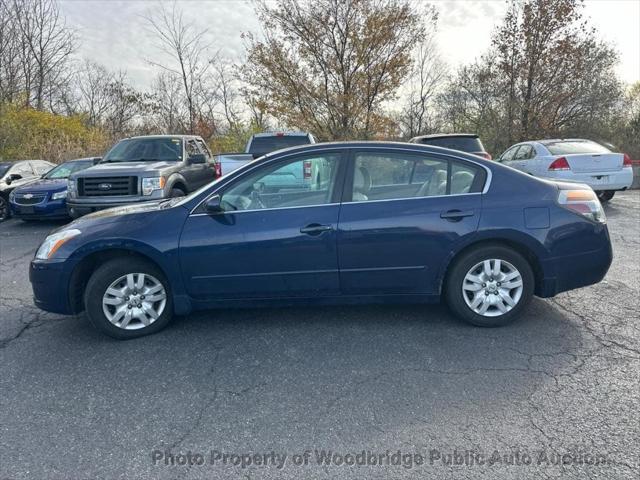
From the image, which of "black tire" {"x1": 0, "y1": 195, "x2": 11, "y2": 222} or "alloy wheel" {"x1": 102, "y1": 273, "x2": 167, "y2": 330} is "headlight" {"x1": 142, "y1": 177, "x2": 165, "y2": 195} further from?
"black tire" {"x1": 0, "y1": 195, "x2": 11, "y2": 222}

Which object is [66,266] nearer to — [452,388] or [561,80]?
[452,388]

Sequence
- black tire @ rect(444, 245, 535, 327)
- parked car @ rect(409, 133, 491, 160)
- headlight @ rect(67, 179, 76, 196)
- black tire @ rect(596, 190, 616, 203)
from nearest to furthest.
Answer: black tire @ rect(444, 245, 535, 327), headlight @ rect(67, 179, 76, 196), parked car @ rect(409, 133, 491, 160), black tire @ rect(596, 190, 616, 203)

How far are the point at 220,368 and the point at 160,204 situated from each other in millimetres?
1706

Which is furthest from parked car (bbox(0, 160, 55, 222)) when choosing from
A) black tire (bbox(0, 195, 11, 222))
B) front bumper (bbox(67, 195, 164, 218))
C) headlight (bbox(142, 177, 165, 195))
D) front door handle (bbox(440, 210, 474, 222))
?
→ front door handle (bbox(440, 210, 474, 222))

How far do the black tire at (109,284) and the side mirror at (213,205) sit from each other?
2.29ft

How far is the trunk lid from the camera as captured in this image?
931cm

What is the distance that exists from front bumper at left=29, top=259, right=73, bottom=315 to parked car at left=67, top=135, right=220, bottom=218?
3.69 metres

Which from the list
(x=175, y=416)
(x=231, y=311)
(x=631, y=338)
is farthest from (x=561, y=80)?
(x=175, y=416)

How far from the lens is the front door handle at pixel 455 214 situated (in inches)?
137

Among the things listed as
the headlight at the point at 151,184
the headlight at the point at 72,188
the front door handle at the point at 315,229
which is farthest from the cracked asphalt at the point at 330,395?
the headlight at the point at 72,188

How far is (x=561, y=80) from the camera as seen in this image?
18.1 m

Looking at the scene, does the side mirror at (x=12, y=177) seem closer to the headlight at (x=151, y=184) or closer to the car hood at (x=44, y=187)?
the car hood at (x=44, y=187)

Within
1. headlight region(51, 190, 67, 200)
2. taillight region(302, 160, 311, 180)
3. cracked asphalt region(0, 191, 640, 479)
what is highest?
taillight region(302, 160, 311, 180)

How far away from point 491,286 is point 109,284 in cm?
327
